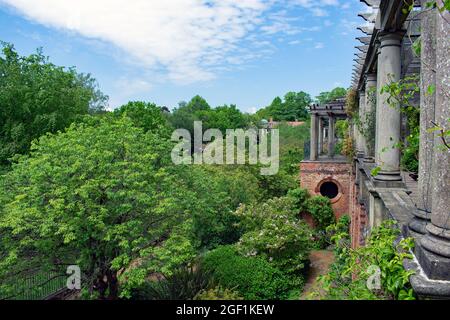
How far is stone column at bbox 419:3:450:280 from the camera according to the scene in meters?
2.72

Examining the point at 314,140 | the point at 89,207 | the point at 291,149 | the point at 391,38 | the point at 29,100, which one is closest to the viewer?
the point at 391,38

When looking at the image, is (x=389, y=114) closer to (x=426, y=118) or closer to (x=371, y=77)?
(x=426, y=118)

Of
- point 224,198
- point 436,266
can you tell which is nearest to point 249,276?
point 224,198

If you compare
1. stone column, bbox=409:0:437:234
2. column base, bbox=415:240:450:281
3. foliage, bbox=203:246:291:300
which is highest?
stone column, bbox=409:0:437:234

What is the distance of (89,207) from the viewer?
9.16 meters

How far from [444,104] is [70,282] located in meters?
10.6

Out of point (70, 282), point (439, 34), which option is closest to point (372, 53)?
point (439, 34)

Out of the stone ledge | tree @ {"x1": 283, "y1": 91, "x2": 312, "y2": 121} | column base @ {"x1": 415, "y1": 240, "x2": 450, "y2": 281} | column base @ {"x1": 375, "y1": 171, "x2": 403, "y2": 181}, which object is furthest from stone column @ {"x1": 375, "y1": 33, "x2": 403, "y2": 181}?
tree @ {"x1": 283, "y1": 91, "x2": 312, "y2": 121}

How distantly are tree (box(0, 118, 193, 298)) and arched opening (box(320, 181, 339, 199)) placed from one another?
11989 millimetres

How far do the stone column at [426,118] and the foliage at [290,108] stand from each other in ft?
222

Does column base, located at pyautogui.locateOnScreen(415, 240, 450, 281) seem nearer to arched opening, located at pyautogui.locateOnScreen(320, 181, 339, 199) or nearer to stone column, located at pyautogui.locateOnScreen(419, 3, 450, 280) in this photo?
stone column, located at pyautogui.locateOnScreen(419, 3, 450, 280)

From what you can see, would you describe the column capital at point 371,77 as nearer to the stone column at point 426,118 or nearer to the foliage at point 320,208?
the stone column at point 426,118

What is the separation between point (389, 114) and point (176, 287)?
29.4ft
